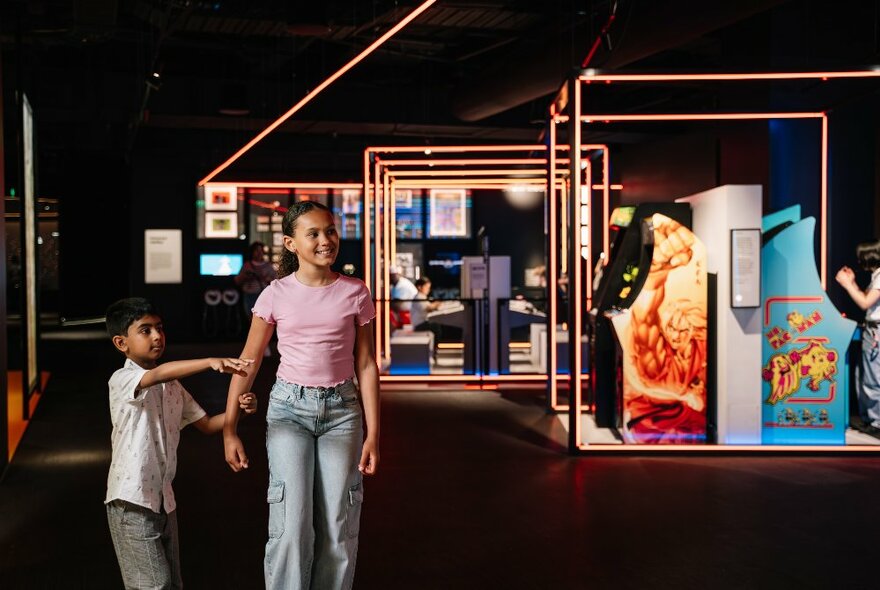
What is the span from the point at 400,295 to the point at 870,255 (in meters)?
6.35

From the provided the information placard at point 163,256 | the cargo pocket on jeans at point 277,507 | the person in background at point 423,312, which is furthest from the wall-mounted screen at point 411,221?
the cargo pocket on jeans at point 277,507

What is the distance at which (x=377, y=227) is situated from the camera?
1165cm

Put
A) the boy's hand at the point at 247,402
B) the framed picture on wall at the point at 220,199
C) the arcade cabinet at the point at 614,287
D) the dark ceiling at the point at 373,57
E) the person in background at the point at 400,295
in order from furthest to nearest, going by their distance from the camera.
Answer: the framed picture on wall at the point at 220,199 → the person in background at the point at 400,295 → the dark ceiling at the point at 373,57 → the arcade cabinet at the point at 614,287 → the boy's hand at the point at 247,402

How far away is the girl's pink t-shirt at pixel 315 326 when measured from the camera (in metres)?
3.07

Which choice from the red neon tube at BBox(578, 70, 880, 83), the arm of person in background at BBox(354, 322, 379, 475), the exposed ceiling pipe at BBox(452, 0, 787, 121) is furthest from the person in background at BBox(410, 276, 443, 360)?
the arm of person in background at BBox(354, 322, 379, 475)

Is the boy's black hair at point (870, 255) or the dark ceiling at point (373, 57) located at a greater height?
the dark ceiling at point (373, 57)

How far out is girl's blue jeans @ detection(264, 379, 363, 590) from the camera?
304cm

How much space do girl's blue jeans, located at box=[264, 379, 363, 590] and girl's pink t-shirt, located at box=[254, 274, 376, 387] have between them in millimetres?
50

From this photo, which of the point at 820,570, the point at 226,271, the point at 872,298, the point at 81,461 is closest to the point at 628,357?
the point at 872,298

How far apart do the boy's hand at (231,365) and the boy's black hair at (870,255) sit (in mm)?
6024

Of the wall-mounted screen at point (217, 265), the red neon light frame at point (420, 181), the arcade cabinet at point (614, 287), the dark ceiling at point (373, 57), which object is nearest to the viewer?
the arcade cabinet at point (614, 287)

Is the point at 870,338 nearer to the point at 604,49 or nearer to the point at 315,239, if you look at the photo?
the point at 604,49

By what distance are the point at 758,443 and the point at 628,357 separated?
1064 mm

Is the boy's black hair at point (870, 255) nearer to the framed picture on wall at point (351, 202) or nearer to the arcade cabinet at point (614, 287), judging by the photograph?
the arcade cabinet at point (614, 287)
